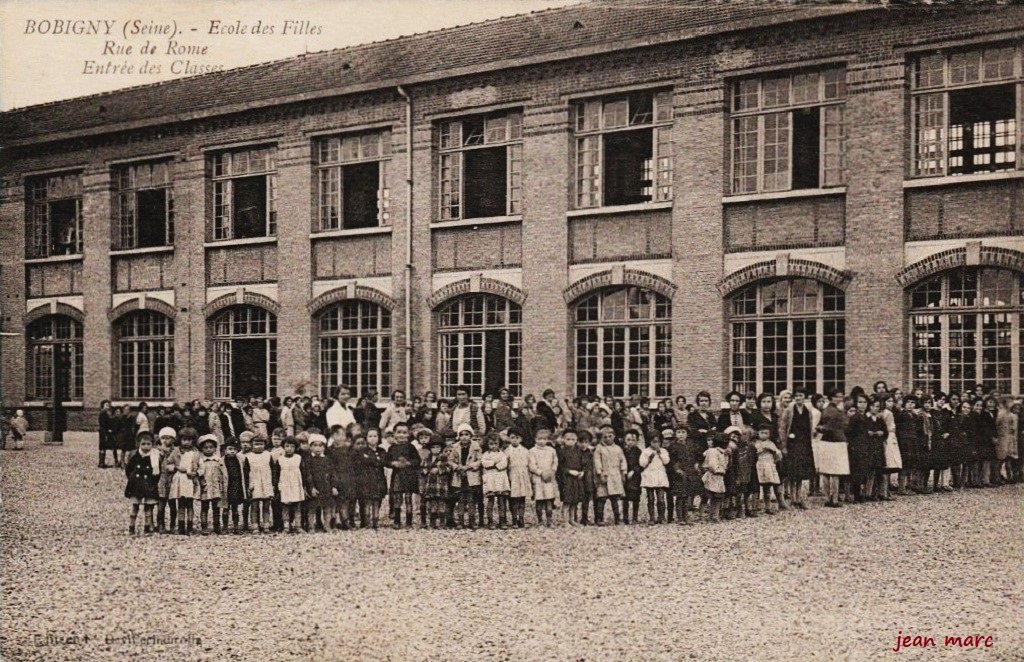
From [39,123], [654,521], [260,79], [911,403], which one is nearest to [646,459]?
[654,521]

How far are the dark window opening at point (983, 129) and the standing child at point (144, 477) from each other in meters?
11.5

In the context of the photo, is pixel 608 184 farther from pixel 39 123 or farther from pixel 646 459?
pixel 39 123

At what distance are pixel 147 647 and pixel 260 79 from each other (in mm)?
14351

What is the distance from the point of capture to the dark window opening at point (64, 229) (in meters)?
20.8

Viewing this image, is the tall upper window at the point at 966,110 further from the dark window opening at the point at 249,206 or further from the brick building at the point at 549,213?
the dark window opening at the point at 249,206

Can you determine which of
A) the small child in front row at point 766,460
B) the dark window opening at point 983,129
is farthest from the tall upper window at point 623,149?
the small child in front row at point 766,460

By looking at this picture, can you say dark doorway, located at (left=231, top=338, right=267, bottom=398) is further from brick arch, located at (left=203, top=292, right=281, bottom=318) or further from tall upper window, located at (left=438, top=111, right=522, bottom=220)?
tall upper window, located at (left=438, top=111, right=522, bottom=220)

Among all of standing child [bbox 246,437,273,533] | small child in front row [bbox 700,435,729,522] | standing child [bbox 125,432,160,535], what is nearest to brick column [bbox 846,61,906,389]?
small child in front row [bbox 700,435,729,522]

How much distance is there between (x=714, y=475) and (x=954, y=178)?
20.2 feet

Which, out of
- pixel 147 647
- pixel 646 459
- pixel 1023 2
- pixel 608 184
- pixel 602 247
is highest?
pixel 1023 2

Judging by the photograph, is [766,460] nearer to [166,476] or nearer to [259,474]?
[259,474]

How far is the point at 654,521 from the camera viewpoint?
11438mm

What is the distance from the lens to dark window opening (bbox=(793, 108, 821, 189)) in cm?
1539

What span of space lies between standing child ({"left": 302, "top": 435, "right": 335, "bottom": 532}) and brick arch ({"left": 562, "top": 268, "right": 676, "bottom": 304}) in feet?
22.6
